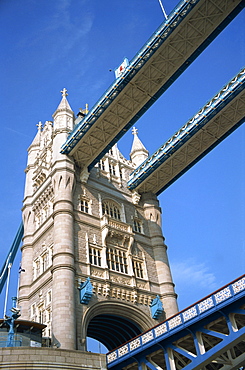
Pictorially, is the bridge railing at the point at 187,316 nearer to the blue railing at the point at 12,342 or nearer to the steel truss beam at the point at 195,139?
the blue railing at the point at 12,342

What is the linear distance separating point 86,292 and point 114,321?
6.66m

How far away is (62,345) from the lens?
107 ft

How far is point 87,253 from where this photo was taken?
131 ft

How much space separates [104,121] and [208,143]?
11.4m

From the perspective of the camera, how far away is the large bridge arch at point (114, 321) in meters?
37.8

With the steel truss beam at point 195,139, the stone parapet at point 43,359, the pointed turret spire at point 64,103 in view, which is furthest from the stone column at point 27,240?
the stone parapet at point 43,359

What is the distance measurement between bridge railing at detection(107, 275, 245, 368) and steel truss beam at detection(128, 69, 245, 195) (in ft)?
66.5

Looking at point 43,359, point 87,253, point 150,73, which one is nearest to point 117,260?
point 87,253

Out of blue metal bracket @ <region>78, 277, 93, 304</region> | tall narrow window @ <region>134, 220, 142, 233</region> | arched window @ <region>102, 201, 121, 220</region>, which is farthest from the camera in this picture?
tall narrow window @ <region>134, 220, 142, 233</region>

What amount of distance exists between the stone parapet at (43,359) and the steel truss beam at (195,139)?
22.9 metres

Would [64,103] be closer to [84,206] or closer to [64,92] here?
[64,92]

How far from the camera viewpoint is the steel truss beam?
40.8 meters

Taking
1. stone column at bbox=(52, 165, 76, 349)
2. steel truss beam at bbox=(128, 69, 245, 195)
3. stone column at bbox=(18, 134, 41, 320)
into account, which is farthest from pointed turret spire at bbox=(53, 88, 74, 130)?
steel truss beam at bbox=(128, 69, 245, 195)

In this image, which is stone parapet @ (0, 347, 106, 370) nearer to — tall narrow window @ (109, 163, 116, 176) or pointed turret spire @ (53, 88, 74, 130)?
tall narrow window @ (109, 163, 116, 176)
